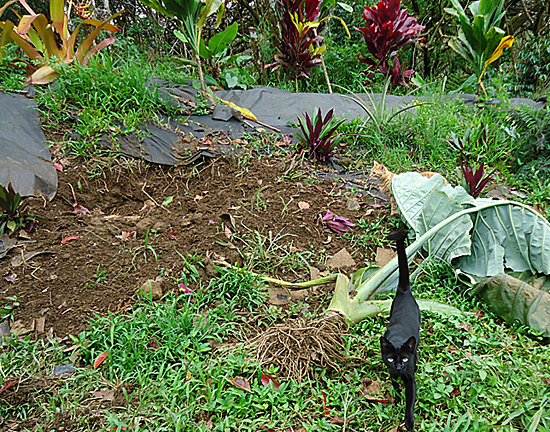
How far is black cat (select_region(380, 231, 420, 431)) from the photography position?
4.37 feet

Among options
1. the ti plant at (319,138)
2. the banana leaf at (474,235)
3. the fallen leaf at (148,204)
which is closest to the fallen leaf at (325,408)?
the banana leaf at (474,235)

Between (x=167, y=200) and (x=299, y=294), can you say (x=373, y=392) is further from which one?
(x=167, y=200)

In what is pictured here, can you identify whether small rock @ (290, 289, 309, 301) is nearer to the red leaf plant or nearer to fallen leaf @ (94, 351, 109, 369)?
fallen leaf @ (94, 351, 109, 369)

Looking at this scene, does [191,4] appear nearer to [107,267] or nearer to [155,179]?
[155,179]

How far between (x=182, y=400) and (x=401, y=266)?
1.15 meters

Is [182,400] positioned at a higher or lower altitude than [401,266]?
lower

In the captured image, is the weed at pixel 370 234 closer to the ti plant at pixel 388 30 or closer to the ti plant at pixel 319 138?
the ti plant at pixel 319 138

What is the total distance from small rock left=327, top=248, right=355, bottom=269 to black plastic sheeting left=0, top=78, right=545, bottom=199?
1529 mm

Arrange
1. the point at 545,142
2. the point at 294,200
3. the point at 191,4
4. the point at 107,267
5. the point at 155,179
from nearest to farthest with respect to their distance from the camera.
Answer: the point at 107,267 < the point at 294,200 < the point at 155,179 < the point at 545,142 < the point at 191,4

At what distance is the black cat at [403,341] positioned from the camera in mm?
1333

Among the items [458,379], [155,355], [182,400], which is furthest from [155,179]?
[458,379]

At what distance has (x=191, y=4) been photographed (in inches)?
153

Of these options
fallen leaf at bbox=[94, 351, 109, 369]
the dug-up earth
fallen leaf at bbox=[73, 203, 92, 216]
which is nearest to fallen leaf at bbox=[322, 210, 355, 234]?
the dug-up earth

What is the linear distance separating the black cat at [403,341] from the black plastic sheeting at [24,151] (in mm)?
2462
